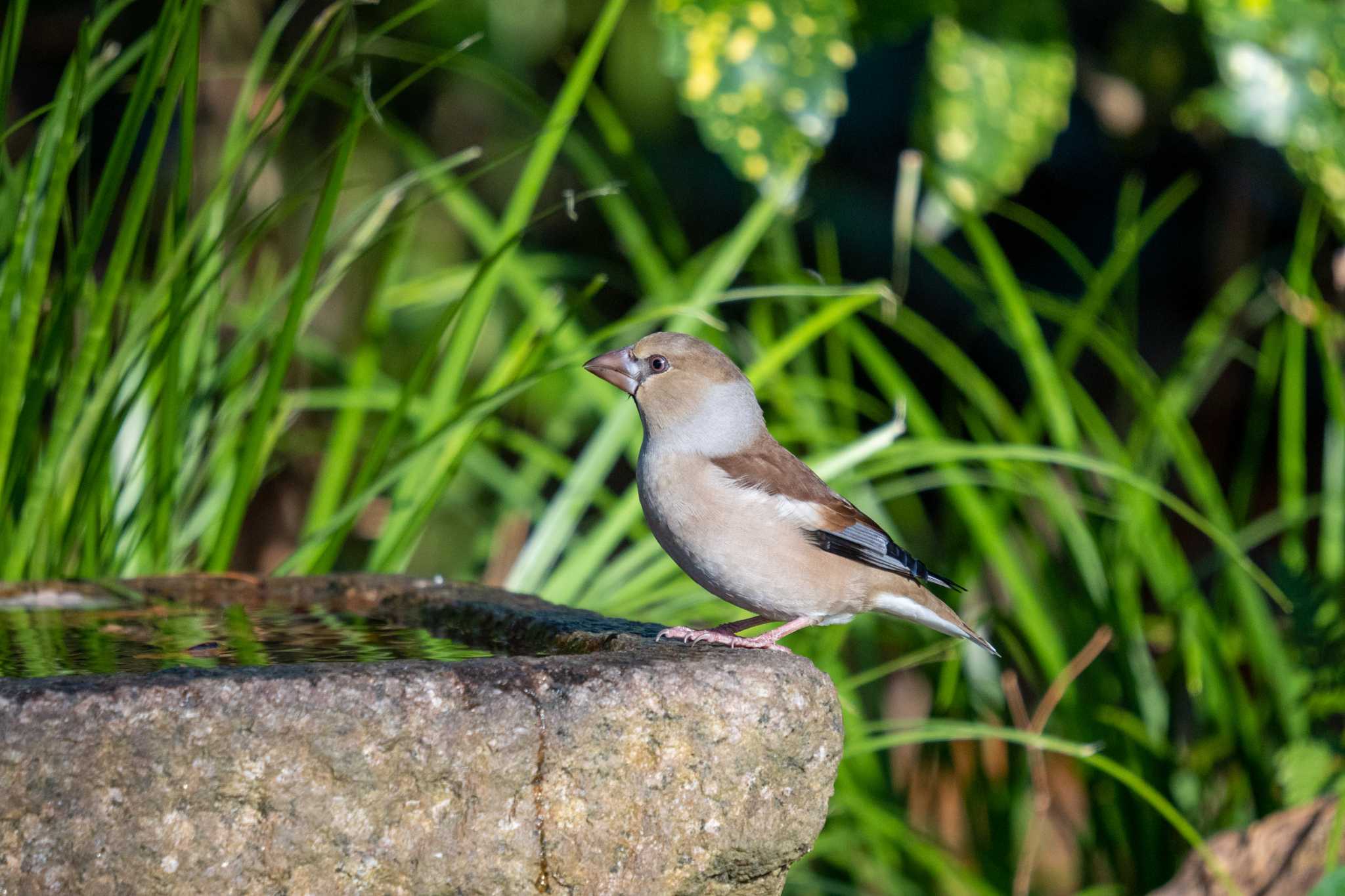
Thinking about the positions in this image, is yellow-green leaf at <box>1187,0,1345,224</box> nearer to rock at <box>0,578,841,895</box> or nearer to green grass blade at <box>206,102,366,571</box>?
green grass blade at <box>206,102,366,571</box>

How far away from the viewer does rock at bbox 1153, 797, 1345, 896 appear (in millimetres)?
2693

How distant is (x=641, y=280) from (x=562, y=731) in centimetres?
228

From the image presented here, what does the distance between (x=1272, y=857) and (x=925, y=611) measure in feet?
3.46

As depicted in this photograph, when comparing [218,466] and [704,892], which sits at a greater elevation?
[704,892]

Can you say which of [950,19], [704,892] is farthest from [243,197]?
[950,19]

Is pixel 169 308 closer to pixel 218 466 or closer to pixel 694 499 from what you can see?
pixel 218 466

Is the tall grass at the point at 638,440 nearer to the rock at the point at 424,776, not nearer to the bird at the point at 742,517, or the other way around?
the bird at the point at 742,517

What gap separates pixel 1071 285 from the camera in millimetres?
4988

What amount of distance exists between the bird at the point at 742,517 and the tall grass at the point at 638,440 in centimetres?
25

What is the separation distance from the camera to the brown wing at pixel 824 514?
212 cm

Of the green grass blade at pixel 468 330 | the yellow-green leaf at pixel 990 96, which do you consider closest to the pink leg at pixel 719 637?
the green grass blade at pixel 468 330

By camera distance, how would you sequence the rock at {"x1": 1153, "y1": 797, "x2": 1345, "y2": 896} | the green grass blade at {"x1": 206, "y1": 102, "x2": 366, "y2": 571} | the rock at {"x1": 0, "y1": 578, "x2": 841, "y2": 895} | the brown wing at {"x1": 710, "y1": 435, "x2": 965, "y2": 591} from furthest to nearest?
the rock at {"x1": 1153, "y1": 797, "x2": 1345, "y2": 896} → the green grass blade at {"x1": 206, "y1": 102, "x2": 366, "y2": 571} → the brown wing at {"x1": 710, "y1": 435, "x2": 965, "y2": 591} → the rock at {"x1": 0, "y1": 578, "x2": 841, "y2": 895}

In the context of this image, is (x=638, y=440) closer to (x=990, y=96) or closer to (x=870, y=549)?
(x=990, y=96)

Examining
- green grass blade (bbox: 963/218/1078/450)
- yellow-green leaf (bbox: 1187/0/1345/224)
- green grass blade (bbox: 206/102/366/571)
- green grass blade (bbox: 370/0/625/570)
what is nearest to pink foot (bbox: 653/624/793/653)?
green grass blade (bbox: 370/0/625/570)
